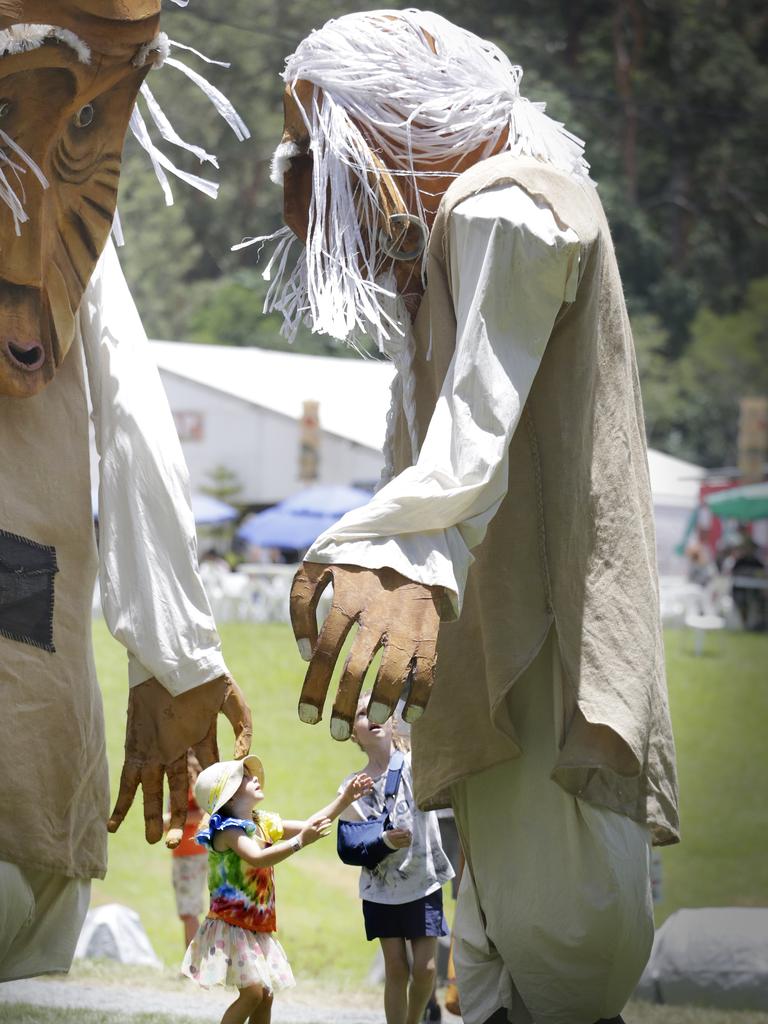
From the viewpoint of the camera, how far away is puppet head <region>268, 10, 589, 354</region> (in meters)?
2.06

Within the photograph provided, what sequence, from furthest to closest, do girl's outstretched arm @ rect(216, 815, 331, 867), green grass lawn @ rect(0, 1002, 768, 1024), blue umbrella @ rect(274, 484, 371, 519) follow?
1. blue umbrella @ rect(274, 484, 371, 519)
2. green grass lawn @ rect(0, 1002, 768, 1024)
3. girl's outstretched arm @ rect(216, 815, 331, 867)

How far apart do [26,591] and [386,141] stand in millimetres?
801

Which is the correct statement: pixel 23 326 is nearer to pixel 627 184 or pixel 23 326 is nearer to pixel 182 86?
pixel 182 86

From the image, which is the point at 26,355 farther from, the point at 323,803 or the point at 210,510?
the point at 210,510

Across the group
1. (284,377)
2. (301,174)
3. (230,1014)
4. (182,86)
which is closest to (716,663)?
(284,377)

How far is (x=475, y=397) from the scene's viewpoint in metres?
1.74

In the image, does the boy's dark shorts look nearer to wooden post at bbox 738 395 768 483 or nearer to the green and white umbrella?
the green and white umbrella

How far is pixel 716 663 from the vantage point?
9062mm

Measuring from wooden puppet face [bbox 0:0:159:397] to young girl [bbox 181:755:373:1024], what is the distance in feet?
2.69

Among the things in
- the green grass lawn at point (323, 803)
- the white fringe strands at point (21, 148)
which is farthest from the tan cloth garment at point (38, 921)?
the green grass lawn at point (323, 803)

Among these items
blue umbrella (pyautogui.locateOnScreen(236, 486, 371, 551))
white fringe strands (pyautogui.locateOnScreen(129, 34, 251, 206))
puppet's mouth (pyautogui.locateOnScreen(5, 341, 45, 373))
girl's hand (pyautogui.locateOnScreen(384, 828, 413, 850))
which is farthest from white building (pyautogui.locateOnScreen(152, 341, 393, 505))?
puppet's mouth (pyautogui.locateOnScreen(5, 341, 45, 373))

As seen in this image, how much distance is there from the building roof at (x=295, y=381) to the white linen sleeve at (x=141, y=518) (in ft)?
27.1

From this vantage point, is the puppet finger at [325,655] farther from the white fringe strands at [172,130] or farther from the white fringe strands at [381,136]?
the white fringe strands at [172,130]

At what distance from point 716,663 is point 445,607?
769 cm
